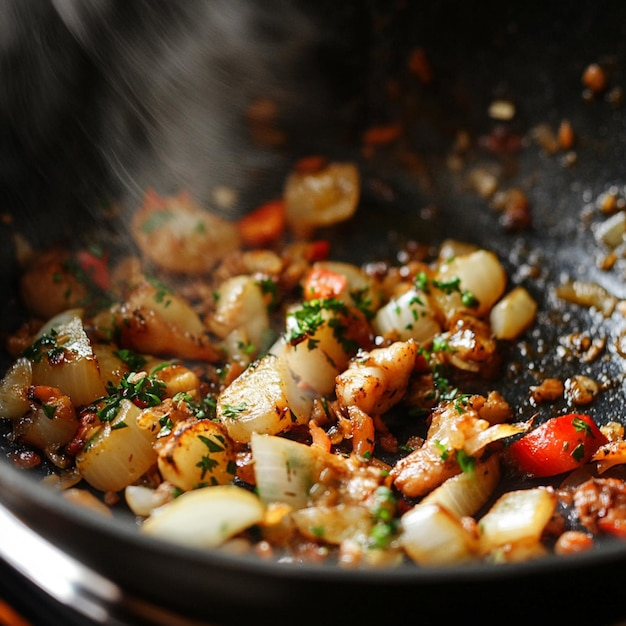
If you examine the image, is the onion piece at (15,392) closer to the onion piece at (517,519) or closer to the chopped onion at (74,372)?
the chopped onion at (74,372)

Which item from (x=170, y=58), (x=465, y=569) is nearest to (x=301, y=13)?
(x=170, y=58)

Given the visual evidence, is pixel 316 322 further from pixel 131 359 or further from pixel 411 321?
pixel 131 359

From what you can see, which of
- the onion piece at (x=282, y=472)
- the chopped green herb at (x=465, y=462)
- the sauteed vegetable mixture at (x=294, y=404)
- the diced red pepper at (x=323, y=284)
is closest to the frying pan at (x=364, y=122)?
the sauteed vegetable mixture at (x=294, y=404)

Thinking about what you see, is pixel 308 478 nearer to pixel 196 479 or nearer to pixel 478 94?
pixel 196 479

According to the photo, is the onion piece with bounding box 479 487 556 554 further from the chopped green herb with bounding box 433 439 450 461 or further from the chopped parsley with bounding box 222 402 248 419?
the chopped parsley with bounding box 222 402 248 419

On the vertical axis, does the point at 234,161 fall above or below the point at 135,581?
above

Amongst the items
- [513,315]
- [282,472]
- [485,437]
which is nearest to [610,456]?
[485,437]

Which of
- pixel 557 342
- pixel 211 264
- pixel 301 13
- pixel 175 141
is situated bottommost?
pixel 557 342
